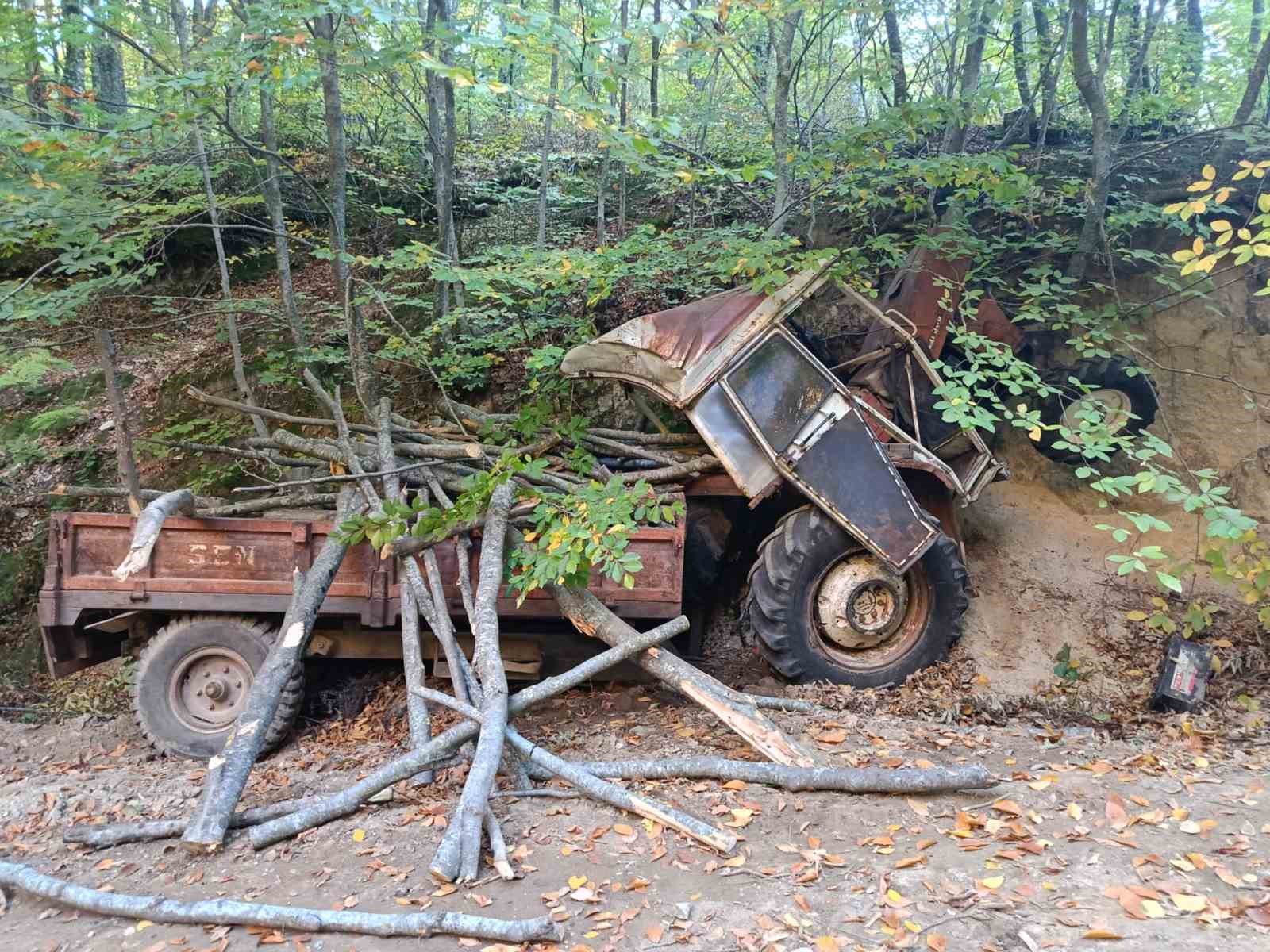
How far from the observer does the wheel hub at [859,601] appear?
17.2ft

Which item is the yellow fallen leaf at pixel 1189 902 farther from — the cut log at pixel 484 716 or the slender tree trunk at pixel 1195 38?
the slender tree trunk at pixel 1195 38

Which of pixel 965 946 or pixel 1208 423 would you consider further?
pixel 1208 423

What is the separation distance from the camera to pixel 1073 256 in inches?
280

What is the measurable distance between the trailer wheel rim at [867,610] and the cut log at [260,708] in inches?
116

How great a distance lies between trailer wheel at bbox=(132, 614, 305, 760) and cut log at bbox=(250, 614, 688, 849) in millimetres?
1388

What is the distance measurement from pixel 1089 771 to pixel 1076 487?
393 cm

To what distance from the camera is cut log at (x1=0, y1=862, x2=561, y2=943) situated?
2.73m

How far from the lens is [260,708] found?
414cm

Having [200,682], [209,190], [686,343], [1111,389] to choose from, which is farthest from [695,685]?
[209,190]

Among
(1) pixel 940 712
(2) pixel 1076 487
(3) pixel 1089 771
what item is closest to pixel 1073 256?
(2) pixel 1076 487

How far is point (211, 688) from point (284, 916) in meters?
2.47

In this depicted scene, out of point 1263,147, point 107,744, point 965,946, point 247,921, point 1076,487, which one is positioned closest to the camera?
point 965,946

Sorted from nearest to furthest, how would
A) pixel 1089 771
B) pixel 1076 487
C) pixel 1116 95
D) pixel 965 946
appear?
pixel 965 946, pixel 1089 771, pixel 1076 487, pixel 1116 95

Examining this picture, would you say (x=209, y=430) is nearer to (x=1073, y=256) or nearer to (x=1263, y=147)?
(x=1073, y=256)
